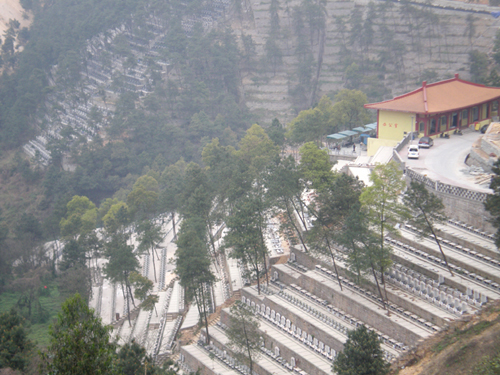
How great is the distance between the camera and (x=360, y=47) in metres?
82.9

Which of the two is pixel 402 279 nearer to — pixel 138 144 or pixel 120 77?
pixel 138 144

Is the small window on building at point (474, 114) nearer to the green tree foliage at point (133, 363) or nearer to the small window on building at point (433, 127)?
the small window on building at point (433, 127)

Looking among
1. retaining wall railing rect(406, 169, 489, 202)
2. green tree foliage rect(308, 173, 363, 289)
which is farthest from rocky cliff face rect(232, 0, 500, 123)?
green tree foliage rect(308, 173, 363, 289)

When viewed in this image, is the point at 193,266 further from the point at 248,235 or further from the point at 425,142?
the point at 425,142

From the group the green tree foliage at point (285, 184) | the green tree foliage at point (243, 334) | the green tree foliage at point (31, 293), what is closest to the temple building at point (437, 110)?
the green tree foliage at point (285, 184)

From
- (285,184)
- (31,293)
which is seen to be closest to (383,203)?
(285,184)

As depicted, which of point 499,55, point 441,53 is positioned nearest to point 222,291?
point 499,55

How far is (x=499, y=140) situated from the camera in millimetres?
27891

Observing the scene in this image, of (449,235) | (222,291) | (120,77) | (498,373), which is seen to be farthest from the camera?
(120,77)

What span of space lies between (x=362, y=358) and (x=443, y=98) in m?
28.9

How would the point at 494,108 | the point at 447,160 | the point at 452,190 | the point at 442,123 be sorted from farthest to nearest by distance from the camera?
the point at 494,108 → the point at 442,123 → the point at 447,160 → the point at 452,190

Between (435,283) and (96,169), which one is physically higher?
(435,283)

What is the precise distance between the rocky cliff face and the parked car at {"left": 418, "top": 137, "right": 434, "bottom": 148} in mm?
35646

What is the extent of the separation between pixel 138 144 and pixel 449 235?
59795 mm
